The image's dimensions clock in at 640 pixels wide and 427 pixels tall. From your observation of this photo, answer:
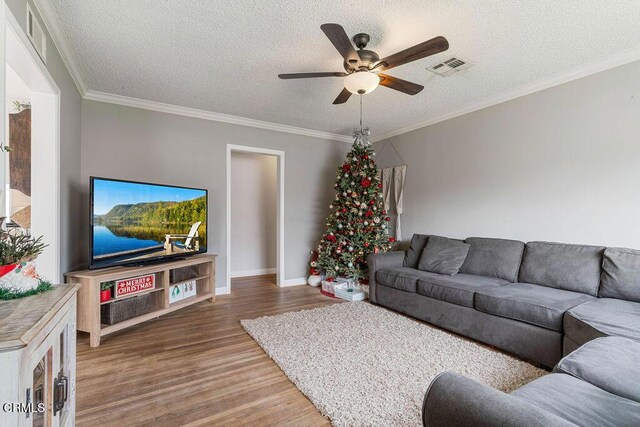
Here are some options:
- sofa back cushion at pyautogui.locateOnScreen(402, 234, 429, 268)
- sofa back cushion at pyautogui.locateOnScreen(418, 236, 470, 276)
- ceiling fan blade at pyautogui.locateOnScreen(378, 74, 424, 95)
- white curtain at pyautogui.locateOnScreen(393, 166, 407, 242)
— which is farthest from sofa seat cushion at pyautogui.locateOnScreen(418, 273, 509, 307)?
ceiling fan blade at pyautogui.locateOnScreen(378, 74, 424, 95)

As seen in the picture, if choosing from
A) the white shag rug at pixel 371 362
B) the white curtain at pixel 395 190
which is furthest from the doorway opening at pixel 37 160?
the white curtain at pixel 395 190

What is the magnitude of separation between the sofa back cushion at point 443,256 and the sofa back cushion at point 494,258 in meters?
0.09

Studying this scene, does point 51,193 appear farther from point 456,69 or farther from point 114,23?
point 456,69

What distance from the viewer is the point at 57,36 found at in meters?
2.31

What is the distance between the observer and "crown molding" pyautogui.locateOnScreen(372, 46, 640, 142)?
2.66m

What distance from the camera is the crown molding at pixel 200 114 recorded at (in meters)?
3.59

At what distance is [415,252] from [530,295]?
63.5 inches

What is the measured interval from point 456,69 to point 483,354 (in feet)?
8.35

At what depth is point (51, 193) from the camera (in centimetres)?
242

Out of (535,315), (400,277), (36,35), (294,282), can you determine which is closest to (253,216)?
(294,282)

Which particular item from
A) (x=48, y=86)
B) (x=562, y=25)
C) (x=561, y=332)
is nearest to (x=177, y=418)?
(x=48, y=86)

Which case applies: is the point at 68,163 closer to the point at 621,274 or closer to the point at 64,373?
the point at 64,373

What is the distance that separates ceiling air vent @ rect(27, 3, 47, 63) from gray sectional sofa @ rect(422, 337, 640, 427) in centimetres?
284

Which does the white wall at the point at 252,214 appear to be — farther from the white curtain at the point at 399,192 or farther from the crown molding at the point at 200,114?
the white curtain at the point at 399,192
